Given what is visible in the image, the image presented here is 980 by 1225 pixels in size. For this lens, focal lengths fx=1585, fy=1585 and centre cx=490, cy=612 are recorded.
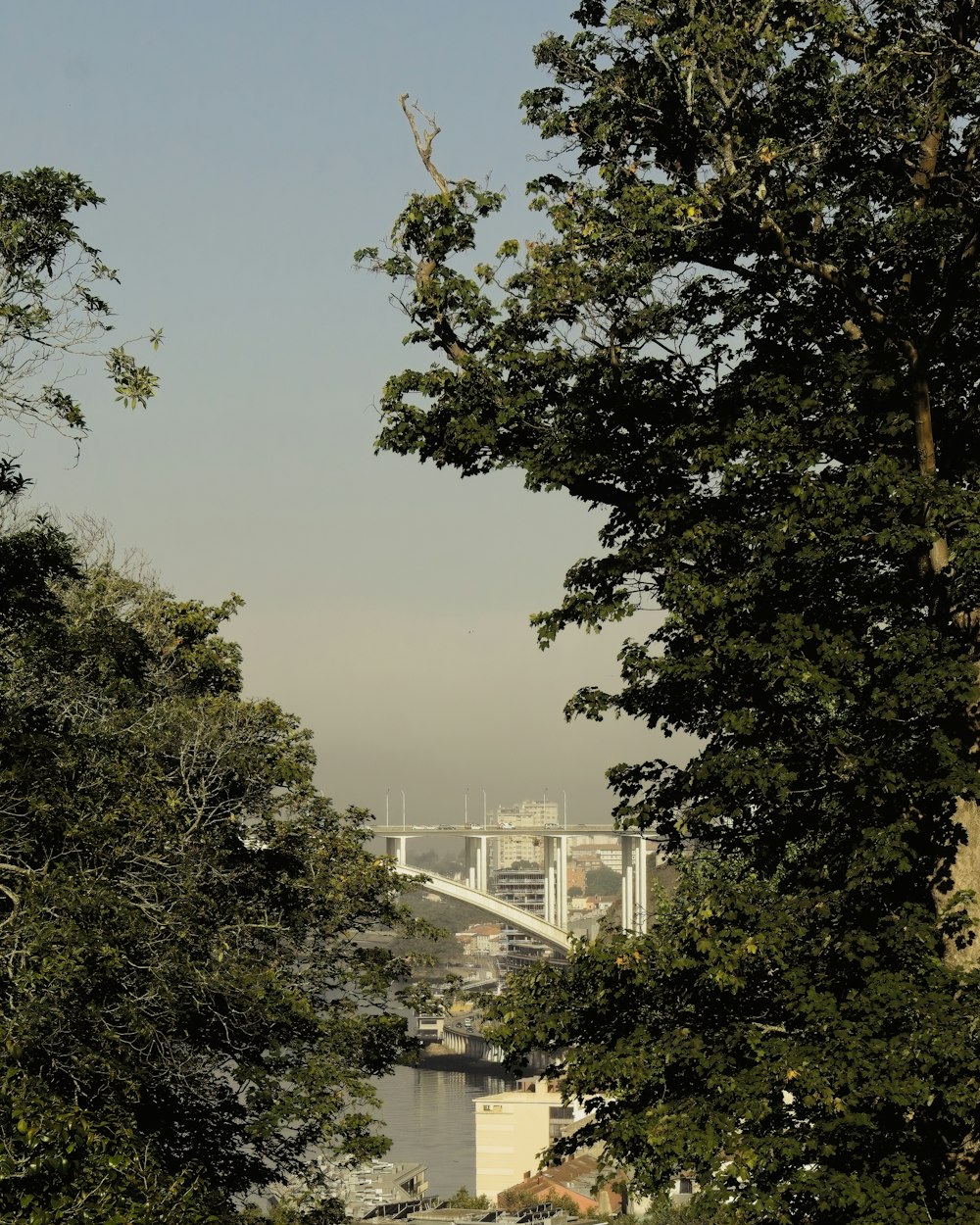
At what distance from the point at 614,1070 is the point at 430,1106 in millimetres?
108798

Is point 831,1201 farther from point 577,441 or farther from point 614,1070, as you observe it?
point 577,441

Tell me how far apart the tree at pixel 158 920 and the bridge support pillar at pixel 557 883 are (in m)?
107

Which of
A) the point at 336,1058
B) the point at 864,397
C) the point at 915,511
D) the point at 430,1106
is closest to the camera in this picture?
the point at 915,511

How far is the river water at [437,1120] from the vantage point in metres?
87.4

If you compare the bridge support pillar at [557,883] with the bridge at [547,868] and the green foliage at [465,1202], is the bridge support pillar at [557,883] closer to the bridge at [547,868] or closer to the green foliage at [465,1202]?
the bridge at [547,868]

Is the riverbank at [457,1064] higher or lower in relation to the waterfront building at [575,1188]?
higher

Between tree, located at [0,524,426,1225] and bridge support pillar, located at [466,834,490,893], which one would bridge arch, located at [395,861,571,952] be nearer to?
bridge support pillar, located at [466,834,490,893]

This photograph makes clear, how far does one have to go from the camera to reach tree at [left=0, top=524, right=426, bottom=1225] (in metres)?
12.7

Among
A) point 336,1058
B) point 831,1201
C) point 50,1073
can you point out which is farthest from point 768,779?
point 336,1058

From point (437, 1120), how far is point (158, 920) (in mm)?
99838

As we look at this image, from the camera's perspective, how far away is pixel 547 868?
140 m

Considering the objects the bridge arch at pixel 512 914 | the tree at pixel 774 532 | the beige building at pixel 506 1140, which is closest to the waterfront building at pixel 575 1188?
the beige building at pixel 506 1140

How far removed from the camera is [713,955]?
42.5ft

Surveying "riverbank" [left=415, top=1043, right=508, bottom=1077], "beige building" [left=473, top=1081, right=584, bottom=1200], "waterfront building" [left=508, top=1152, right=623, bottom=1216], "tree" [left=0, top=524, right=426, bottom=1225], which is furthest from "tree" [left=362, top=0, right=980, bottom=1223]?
"riverbank" [left=415, top=1043, right=508, bottom=1077]
